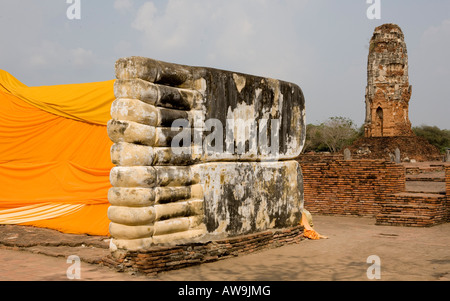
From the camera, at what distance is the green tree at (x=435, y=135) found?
5656 cm

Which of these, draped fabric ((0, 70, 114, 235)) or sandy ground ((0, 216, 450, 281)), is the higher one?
draped fabric ((0, 70, 114, 235))

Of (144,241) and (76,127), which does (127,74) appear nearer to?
A: (144,241)

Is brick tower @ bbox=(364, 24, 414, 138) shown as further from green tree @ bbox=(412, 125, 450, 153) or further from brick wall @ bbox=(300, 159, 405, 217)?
brick wall @ bbox=(300, 159, 405, 217)

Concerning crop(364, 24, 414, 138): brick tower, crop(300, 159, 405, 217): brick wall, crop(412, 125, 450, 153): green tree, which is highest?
crop(364, 24, 414, 138): brick tower

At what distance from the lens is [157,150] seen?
21.0ft

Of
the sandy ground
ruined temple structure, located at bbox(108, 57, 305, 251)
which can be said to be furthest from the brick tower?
ruined temple structure, located at bbox(108, 57, 305, 251)

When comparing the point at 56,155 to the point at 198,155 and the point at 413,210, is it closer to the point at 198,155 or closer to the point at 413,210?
the point at 198,155

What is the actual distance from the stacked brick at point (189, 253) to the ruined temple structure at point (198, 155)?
0.09 m

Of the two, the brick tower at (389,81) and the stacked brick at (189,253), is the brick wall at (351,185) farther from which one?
the brick tower at (389,81)

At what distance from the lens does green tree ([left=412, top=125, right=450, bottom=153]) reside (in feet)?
186

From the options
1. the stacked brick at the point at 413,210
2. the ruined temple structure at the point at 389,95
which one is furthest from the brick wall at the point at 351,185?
the ruined temple structure at the point at 389,95

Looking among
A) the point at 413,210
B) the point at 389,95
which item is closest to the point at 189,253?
the point at 413,210
